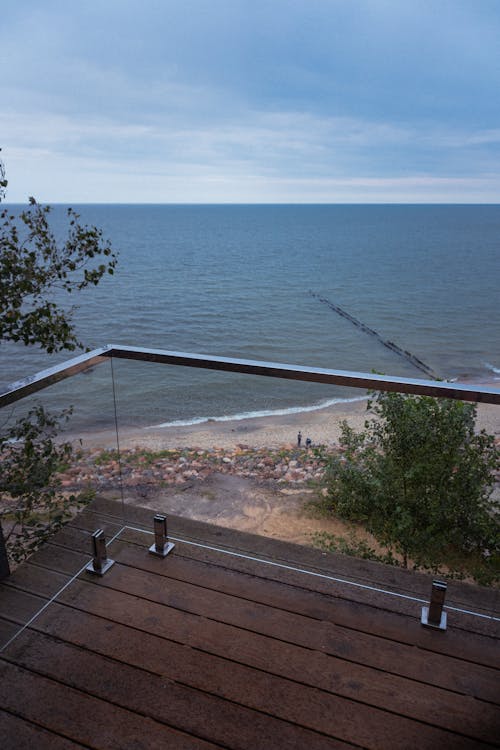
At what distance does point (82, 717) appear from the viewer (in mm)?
1406

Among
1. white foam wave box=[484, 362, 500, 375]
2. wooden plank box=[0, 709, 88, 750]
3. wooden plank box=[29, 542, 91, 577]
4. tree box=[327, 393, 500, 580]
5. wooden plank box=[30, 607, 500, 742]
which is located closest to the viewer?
wooden plank box=[0, 709, 88, 750]

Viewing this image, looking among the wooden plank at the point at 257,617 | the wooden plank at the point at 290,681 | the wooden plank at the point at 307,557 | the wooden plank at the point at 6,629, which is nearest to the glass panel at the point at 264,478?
the wooden plank at the point at 307,557

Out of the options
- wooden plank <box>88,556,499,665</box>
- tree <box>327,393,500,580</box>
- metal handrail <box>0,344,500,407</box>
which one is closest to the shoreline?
tree <box>327,393,500,580</box>

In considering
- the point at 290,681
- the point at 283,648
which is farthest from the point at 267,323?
the point at 290,681

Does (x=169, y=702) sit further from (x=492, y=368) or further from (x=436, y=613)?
(x=492, y=368)

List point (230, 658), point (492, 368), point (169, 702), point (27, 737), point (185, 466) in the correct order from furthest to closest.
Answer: point (492, 368) → point (185, 466) → point (230, 658) → point (169, 702) → point (27, 737)

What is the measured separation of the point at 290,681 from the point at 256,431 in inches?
192

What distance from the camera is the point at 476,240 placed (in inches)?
2427

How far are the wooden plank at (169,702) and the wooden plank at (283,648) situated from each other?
0.52ft

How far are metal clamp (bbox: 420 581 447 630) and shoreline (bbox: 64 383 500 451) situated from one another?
68 cm

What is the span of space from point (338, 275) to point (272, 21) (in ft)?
73.4

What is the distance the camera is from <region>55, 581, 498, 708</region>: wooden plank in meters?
1.56

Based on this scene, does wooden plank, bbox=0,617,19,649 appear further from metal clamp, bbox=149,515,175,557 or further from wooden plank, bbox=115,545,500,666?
metal clamp, bbox=149,515,175,557

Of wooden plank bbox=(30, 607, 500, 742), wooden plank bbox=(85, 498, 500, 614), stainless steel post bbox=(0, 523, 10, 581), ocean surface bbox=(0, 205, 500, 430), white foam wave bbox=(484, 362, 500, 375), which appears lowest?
white foam wave bbox=(484, 362, 500, 375)
